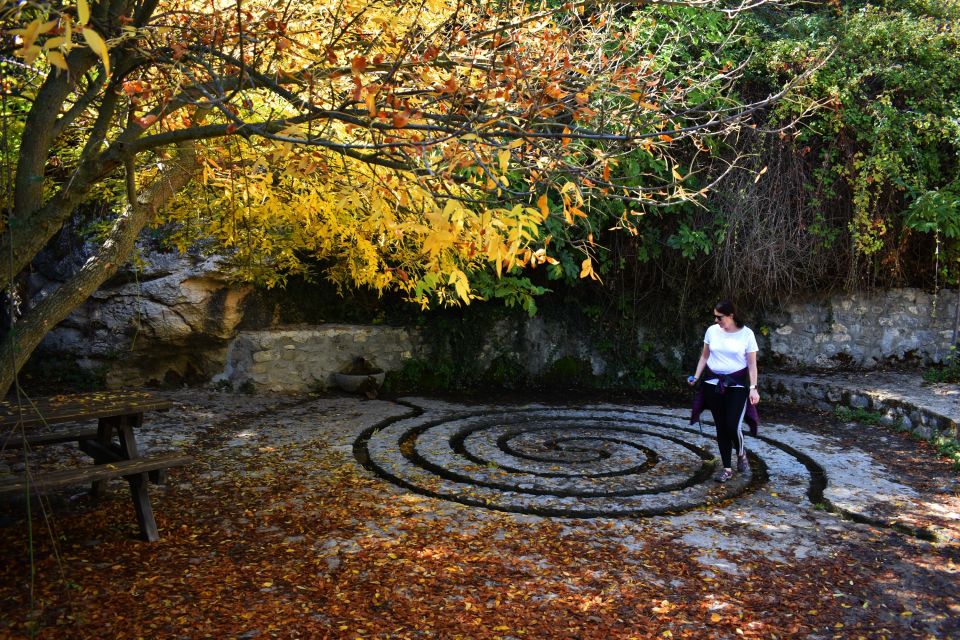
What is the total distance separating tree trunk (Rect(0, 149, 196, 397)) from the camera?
3.82 meters

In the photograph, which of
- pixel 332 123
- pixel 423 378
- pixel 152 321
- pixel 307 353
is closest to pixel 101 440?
pixel 332 123

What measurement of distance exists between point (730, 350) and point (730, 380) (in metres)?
0.24

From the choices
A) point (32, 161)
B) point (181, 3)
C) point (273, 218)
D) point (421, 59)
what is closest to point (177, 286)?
point (273, 218)

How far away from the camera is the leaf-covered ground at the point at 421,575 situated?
3.60 metres

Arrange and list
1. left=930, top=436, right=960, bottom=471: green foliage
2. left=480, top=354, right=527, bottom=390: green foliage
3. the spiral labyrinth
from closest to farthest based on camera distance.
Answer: the spiral labyrinth
left=930, top=436, right=960, bottom=471: green foliage
left=480, top=354, right=527, bottom=390: green foliage

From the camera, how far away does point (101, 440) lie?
5.27 metres

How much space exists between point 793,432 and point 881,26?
18.8 ft

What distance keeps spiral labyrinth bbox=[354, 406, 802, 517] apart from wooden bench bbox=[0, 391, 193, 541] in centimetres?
190

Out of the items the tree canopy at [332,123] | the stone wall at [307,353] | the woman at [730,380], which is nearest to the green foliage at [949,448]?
the woman at [730,380]

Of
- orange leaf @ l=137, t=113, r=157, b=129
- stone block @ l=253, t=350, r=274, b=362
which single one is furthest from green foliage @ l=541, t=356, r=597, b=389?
orange leaf @ l=137, t=113, r=157, b=129

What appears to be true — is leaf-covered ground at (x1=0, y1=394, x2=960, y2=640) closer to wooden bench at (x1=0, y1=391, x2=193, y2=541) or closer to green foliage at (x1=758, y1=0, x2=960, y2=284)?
wooden bench at (x1=0, y1=391, x2=193, y2=541)

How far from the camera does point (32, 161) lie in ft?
12.5

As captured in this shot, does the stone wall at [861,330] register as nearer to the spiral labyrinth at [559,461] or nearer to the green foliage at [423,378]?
the spiral labyrinth at [559,461]

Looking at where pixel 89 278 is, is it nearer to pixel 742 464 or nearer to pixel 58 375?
pixel 742 464
